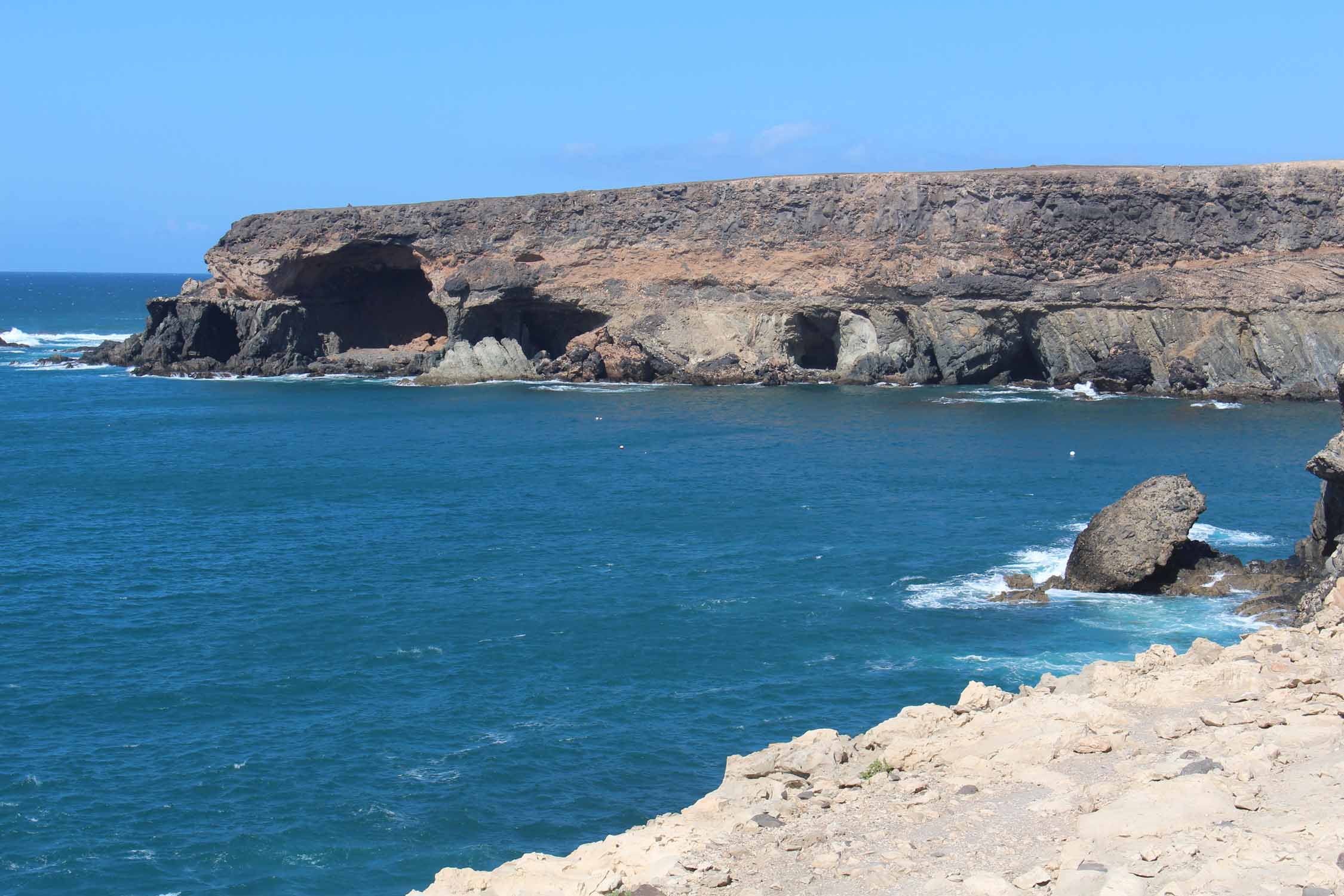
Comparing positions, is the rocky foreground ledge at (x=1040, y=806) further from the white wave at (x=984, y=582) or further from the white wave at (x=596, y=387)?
the white wave at (x=596, y=387)

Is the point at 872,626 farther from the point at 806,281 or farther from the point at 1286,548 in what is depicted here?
the point at 806,281

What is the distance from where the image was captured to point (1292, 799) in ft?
43.1

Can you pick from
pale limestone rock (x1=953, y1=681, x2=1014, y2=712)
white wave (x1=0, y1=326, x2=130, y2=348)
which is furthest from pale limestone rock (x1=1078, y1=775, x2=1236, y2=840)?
white wave (x1=0, y1=326, x2=130, y2=348)

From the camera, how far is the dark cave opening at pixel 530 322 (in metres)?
86.8

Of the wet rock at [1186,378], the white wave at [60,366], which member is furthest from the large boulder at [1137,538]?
the white wave at [60,366]

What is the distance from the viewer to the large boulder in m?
34.2

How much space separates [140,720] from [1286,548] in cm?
3215

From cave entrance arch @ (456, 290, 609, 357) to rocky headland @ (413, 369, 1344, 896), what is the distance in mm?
70170

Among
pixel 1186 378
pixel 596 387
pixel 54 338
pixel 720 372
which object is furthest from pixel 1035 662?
pixel 54 338

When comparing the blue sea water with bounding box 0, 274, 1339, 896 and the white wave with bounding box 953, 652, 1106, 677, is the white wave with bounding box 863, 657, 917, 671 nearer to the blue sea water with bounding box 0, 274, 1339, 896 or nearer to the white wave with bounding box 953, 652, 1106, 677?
the blue sea water with bounding box 0, 274, 1339, 896

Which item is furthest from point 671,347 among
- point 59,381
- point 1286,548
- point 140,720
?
point 140,720

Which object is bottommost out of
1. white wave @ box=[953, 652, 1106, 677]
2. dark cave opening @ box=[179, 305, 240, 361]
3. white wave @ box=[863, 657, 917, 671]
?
Result: white wave @ box=[863, 657, 917, 671]

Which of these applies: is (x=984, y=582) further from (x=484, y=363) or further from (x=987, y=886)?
(x=484, y=363)

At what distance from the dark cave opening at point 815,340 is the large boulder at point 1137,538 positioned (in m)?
47.6
